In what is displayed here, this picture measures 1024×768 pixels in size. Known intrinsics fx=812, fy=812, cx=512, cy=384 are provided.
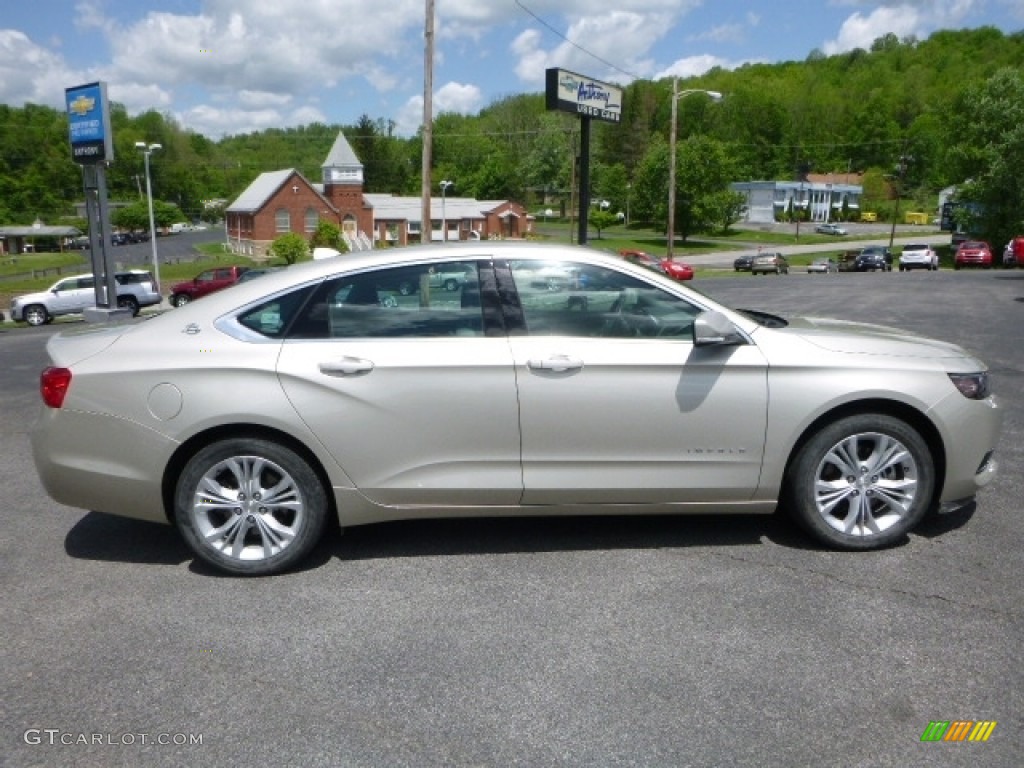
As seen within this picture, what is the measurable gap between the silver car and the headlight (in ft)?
0.08

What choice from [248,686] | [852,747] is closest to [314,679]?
[248,686]

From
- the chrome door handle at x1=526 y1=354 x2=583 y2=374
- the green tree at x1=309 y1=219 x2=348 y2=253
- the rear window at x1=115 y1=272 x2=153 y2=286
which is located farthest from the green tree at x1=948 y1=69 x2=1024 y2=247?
the chrome door handle at x1=526 y1=354 x2=583 y2=374

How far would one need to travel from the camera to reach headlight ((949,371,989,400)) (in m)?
4.20

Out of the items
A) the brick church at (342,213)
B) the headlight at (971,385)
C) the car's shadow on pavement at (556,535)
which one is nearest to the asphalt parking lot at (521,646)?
the car's shadow on pavement at (556,535)

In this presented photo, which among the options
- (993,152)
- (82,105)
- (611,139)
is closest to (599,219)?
(611,139)

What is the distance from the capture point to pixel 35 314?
2727 centimetres

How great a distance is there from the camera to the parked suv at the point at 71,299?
27219 mm

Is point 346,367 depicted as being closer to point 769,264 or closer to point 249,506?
point 249,506

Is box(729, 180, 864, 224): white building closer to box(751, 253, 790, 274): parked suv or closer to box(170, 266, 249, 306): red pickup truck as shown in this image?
box(751, 253, 790, 274): parked suv

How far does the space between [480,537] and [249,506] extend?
1.27 metres

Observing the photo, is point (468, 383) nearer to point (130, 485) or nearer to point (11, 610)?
point (130, 485)

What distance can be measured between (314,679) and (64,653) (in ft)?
3.57

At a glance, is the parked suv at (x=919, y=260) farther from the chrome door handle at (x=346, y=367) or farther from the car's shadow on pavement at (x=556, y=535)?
the chrome door handle at (x=346, y=367)

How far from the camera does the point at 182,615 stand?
12.0 ft
